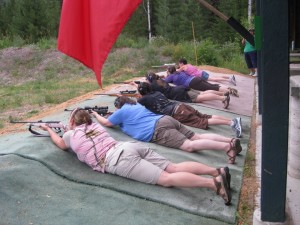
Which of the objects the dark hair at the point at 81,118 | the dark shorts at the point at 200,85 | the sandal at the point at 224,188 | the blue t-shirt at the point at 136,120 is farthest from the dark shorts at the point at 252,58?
the sandal at the point at 224,188

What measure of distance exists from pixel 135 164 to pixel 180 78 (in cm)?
608

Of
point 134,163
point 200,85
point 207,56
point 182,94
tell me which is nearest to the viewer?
point 134,163

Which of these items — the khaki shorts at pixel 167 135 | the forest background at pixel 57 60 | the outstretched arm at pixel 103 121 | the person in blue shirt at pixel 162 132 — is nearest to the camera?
the person in blue shirt at pixel 162 132

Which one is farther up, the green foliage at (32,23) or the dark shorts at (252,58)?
the green foliage at (32,23)

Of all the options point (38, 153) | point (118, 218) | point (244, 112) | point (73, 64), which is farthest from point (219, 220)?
point (73, 64)

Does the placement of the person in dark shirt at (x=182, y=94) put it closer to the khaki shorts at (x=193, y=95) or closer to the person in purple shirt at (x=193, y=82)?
the khaki shorts at (x=193, y=95)

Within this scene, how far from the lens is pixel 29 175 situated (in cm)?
458

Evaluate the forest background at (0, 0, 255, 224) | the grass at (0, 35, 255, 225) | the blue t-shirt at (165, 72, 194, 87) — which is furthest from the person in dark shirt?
the grass at (0, 35, 255, 225)

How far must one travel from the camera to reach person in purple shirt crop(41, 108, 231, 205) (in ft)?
14.8

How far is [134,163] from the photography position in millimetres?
4715

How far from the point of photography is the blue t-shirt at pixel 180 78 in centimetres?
1041

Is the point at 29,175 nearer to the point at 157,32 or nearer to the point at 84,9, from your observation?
the point at 84,9

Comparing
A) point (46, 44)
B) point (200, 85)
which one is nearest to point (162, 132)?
point (200, 85)

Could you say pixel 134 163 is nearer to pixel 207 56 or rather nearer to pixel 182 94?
pixel 182 94
